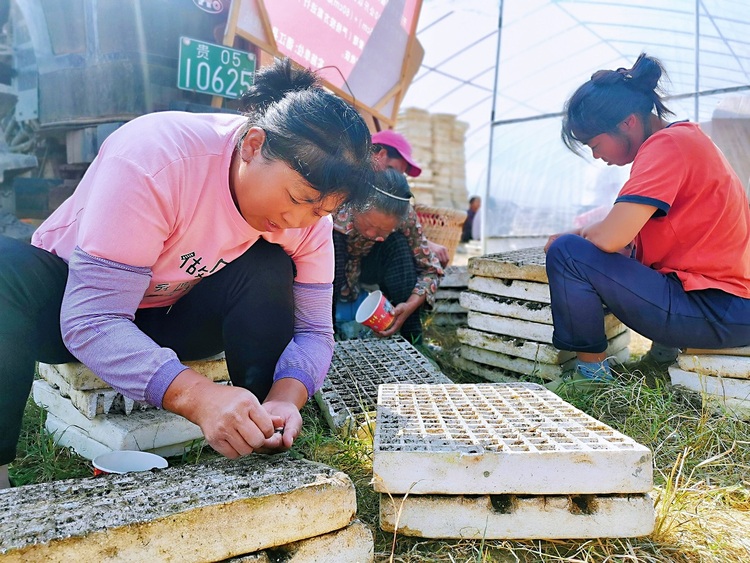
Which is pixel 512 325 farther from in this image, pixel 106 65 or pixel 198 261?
pixel 106 65

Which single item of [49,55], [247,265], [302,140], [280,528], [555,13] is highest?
[555,13]

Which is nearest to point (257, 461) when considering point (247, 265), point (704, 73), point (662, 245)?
point (247, 265)

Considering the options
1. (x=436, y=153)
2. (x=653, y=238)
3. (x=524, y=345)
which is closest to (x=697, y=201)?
(x=653, y=238)

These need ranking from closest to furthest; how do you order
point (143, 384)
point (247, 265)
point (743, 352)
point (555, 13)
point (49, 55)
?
point (143, 384) → point (247, 265) → point (743, 352) → point (49, 55) → point (555, 13)

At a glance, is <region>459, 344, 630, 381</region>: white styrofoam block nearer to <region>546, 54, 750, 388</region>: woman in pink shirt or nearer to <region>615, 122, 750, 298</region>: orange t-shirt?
<region>546, 54, 750, 388</region>: woman in pink shirt

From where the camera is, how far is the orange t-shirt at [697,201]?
81.4 inches

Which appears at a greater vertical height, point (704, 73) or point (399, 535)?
point (704, 73)

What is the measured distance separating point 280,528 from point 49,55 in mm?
3568

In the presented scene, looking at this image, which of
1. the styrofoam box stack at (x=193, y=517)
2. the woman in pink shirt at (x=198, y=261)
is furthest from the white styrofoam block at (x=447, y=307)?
the styrofoam box stack at (x=193, y=517)

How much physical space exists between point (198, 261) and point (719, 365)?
171cm

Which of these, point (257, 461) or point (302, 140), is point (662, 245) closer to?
point (302, 140)

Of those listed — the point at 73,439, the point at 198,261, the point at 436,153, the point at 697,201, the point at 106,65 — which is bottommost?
the point at 73,439

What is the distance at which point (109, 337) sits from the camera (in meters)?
1.29

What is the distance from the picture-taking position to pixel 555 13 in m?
6.75
